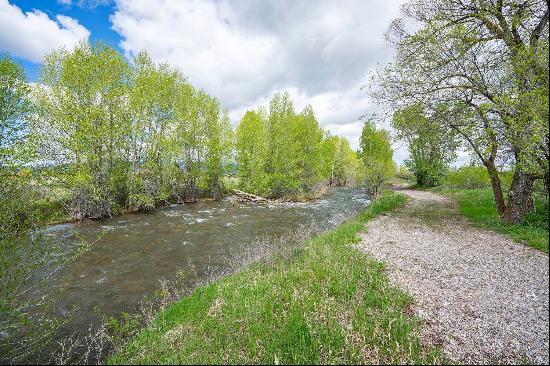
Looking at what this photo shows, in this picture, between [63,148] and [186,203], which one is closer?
[63,148]

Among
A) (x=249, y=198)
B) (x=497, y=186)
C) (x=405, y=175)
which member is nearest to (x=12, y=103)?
(x=497, y=186)

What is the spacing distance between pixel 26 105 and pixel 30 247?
6437 mm

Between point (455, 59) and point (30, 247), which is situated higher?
point (455, 59)

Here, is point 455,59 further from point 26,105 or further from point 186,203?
point 186,203

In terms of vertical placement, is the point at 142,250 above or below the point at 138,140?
below

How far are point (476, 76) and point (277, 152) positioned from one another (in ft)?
87.5

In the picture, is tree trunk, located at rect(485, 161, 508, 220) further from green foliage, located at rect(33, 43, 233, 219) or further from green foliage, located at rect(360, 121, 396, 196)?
green foliage, located at rect(33, 43, 233, 219)

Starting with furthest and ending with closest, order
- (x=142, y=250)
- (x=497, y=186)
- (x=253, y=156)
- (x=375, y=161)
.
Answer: (x=375, y=161) → (x=253, y=156) → (x=142, y=250) → (x=497, y=186)

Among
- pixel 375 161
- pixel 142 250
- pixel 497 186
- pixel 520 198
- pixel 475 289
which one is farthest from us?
pixel 375 161

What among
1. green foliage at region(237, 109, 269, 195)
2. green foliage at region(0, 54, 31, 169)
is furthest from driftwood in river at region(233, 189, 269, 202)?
green foliage at region(0, 54, 31, 169)

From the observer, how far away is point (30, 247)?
639 cm

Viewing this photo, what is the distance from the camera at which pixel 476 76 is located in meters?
11.4

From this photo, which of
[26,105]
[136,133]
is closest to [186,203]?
[136,133]

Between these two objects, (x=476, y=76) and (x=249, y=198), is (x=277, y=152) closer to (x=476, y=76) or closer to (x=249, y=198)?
(x=249, y=198)
